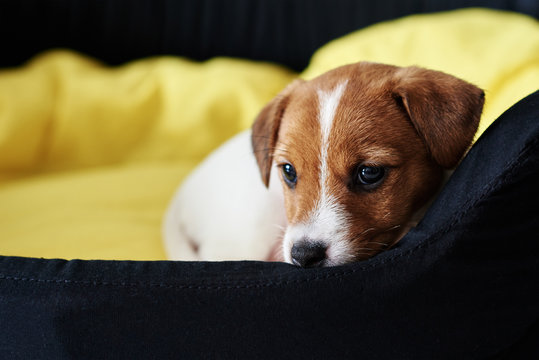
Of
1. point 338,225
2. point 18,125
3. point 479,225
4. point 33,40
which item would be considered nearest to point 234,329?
point 338,225

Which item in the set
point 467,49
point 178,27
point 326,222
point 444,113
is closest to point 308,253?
point 326,222

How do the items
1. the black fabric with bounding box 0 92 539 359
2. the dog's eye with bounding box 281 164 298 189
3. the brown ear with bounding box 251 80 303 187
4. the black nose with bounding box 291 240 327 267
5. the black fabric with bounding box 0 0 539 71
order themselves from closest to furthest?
1. the black fabric with bounding box 0 92 539 359
2. the black nose with bounding box 291 240 327 267
3. the dog's eye with bounding box 281 164 298 189
4. the brown ear with bounding box 251 80 303 187
5. the black fabric with bounding box 0 0 539 71

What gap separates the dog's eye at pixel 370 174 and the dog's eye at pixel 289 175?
237 mm

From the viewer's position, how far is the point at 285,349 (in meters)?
1.37

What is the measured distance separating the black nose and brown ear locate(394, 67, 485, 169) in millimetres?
444

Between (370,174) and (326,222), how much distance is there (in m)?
0.20

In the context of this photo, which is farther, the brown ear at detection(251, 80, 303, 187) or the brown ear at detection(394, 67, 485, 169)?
the brown ear at detection(251, 80, 303, 187)

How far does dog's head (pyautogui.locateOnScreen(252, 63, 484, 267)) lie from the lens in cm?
152

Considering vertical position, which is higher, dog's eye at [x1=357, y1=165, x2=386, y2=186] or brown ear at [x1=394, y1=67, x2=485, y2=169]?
brown ear at [x1=394, y1=67, x2=485, y2=169]

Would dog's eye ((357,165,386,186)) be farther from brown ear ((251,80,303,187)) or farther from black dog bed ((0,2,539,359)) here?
brown ear ((251,80,303,187))

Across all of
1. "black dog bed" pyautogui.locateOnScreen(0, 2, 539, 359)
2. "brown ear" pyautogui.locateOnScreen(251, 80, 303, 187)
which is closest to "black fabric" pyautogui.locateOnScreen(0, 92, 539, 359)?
"black dog bed" pyautogui.locateOnScreen(0, 2, 539, 359)

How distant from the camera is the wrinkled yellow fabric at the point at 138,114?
7.93ft

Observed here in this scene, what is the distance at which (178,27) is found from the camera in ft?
12.6

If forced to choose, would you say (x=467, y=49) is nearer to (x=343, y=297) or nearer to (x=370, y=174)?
(x=370, y=174)
